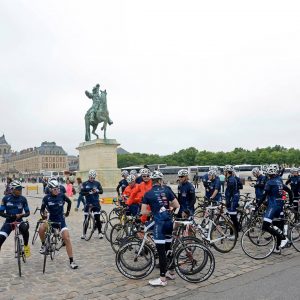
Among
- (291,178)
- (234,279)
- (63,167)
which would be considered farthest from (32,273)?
(63,167)

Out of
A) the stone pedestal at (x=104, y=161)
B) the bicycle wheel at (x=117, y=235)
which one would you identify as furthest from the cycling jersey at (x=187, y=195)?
the stone pedestal at (x=104, y=161)

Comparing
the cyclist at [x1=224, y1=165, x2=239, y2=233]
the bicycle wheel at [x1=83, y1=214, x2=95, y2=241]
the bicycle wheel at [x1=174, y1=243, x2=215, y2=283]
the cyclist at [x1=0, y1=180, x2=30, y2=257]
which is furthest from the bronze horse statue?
the bicycle wheel at [x1=174, y1=243, x2=215, y2=283]

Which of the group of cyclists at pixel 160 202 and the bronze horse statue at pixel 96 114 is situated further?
the bronze horse statue at pixel 96 114

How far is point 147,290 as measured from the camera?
6234 mm

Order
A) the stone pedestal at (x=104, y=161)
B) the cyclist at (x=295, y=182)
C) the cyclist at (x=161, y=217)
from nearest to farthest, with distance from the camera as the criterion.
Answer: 1. the cyclist at (x=161, y=217)
2. the cyclist at (x=295, y=182)
3. the stone pedestal at (x=104, y=161)

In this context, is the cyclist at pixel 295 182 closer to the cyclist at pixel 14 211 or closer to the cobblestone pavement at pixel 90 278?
the cobblestone pavement at pixel 90 278

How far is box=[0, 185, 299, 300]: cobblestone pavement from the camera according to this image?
6.14 meters

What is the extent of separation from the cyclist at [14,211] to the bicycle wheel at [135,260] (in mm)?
2247

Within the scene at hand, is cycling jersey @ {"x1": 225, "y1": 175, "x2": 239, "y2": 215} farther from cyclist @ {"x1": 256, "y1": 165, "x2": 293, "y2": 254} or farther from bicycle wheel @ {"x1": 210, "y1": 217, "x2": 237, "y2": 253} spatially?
cyclist @ {"x1": 256, "y1": 165, "x2": 293, "y2": 254}

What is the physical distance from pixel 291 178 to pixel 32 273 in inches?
338

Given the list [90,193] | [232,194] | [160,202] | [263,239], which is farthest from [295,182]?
[160,202]

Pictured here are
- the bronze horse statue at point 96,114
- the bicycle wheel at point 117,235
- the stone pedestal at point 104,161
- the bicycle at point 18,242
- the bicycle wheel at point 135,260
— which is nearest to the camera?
the bicycle wheel at point 135,260

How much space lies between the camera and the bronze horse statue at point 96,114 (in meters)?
32.3

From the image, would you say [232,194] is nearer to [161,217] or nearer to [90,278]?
[161,217]
